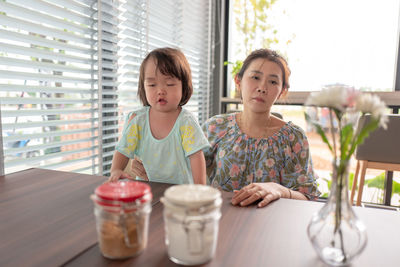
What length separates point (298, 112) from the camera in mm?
3127

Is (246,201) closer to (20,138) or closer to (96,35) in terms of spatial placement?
(20,138)

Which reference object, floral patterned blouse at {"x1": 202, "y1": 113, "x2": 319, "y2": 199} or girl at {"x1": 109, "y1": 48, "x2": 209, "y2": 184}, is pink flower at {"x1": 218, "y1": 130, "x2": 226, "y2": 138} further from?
girl at {"x1": 109, "y1": 48, "x2": 209, "y2": 184}

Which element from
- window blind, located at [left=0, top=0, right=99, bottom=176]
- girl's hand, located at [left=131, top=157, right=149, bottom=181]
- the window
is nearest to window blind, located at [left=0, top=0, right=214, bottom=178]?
window blind, located at [left=0, top=0, right=99, bottom=176]

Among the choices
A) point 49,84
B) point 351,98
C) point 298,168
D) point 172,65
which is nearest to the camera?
point 351,98

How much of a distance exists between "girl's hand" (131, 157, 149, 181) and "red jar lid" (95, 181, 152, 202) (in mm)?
663

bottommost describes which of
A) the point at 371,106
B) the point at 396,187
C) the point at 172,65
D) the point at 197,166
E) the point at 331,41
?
the point at 396,187

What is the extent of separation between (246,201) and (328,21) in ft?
9.65

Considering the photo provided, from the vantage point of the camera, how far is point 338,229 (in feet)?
1.66

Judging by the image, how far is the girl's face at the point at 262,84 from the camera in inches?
52.9

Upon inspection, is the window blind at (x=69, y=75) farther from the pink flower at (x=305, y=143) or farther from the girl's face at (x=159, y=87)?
the pink flower at (x=305, y=143)

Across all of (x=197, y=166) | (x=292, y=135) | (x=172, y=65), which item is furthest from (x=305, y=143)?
(x=172, y=65)

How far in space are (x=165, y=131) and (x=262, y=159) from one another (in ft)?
1.58

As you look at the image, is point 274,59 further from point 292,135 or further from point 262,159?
point 262,159

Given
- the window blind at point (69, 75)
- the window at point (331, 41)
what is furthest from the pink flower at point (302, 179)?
the window at point (331, 41)
